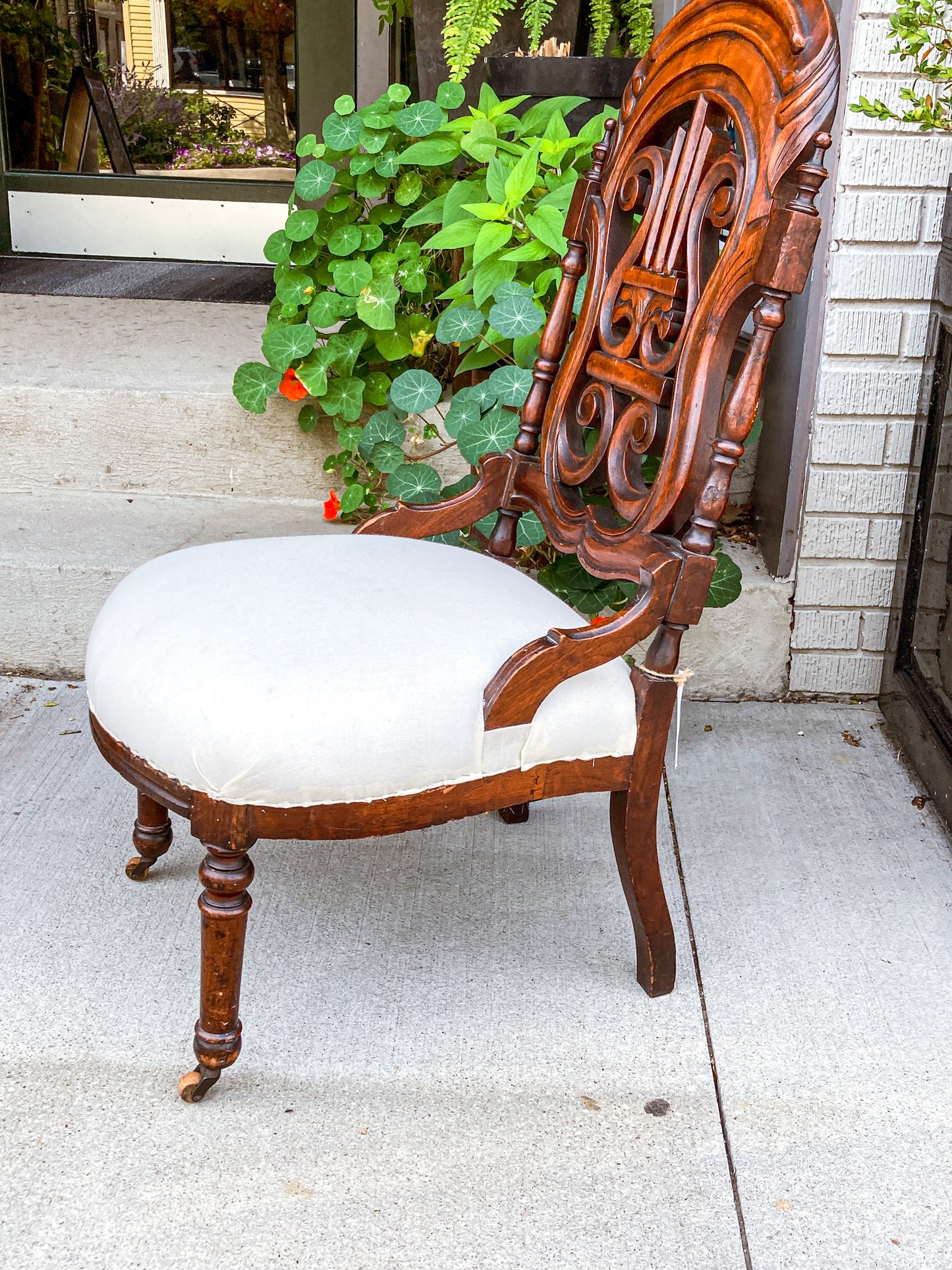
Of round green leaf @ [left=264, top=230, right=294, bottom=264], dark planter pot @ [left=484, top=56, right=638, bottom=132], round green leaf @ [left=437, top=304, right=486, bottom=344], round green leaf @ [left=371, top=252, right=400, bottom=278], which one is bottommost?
round green leaf @ [left=437, top=304, right=486, bottom=344]

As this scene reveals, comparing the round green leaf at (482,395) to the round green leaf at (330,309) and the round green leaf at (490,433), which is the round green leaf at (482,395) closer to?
the round green leaf at (490,433)

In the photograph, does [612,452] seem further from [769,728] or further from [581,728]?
[769,728]

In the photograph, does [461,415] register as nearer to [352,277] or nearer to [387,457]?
[387,457]

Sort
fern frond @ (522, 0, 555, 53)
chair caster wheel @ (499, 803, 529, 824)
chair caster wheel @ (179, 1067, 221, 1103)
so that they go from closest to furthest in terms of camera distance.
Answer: chair caster wheel @ (179, 1067, 221, 1103) < chair caster wheel @ (499, 803, 529, 824) < fern frond @ (522, 0, 555, 53)

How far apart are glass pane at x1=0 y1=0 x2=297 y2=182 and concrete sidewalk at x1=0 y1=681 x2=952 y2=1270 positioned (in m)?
2.65

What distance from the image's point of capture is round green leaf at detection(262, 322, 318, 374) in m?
2.15

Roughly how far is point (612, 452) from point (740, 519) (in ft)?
3.30

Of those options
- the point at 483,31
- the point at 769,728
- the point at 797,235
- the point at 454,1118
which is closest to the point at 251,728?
the point at 454,1118

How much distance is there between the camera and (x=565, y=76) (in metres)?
2.45

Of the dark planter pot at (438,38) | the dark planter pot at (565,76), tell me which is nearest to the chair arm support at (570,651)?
the dark planter pot at (565,76)

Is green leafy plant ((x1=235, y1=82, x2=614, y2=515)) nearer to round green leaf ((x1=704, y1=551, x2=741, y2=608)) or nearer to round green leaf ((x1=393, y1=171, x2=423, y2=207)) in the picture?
round green leaf ((x1=393, y1=171, x2=423, y2=207))

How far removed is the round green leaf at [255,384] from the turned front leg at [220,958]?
126 centimetres

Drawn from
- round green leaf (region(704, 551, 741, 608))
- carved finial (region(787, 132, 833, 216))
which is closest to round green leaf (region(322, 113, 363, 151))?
round green leaf (region(704, 551, 741, 608))

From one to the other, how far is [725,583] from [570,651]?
828mm
